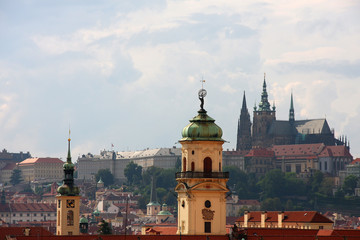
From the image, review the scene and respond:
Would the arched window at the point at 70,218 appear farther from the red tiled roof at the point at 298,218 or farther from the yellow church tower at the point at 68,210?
the red tiled roof at the point at 298,218

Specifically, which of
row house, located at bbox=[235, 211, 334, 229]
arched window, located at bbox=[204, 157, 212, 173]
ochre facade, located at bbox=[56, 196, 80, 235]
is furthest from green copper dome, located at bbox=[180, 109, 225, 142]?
row house, located at bbox=[235, 211, 334, 229]

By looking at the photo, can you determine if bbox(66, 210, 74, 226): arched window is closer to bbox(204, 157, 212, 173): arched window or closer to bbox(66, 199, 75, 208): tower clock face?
bbox(66, 199, 75, 208): tower clock face

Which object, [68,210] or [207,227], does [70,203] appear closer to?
[68,210]

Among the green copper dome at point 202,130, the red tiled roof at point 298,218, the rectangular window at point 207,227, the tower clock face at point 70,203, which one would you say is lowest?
the rectangular window at point 207,227

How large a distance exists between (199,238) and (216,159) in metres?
4.53

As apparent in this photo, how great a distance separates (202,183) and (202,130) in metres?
2.84

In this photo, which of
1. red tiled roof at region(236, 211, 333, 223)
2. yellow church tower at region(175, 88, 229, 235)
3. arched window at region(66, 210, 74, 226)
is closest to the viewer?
yellow church tower at region(175, 88, 229, 235)

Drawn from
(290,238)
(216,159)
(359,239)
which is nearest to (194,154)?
(216,159)

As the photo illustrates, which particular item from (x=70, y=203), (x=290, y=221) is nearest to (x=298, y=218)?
(x=290, y=221)

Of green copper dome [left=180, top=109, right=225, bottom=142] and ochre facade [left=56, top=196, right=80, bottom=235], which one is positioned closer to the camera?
green copper dome [left=180, top=109, right=225, bottom=142]

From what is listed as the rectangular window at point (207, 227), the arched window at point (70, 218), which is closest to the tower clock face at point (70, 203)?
the arched window at point (70, 218)

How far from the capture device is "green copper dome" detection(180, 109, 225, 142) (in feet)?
216

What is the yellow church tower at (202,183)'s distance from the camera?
65.3 meters

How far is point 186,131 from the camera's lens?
66125 millimetres
